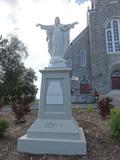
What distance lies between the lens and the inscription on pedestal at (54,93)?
614cm

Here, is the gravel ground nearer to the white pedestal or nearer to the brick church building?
the white pedestal

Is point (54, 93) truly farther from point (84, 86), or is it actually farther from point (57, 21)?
point (84, 86)

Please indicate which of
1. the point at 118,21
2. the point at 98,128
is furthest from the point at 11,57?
the point at 98,128

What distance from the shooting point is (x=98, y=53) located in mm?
25766

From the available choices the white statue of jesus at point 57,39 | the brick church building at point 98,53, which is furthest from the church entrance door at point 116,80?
the white statue of jesus at point 57,39

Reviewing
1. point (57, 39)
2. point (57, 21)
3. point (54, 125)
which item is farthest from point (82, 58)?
point (54, 125)

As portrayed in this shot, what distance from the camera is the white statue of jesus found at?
6.71 metres

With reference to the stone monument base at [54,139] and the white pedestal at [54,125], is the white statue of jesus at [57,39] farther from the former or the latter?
the stone monument base at [54,139]

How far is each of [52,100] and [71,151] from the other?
1.56m

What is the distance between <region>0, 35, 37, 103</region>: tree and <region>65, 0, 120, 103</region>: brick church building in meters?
5.87

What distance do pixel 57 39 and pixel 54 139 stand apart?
3.11 metres

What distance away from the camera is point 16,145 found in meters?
5.88

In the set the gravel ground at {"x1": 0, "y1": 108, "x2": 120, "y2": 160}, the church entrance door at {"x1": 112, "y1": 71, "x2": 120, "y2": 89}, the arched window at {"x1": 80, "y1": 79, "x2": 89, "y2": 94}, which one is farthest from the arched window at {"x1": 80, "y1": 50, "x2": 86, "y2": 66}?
the gravel ground at {"x1": 0, "y1": 108, "x2": 120, "y2": 160}

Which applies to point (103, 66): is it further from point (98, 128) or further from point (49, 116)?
point (49, 116)
